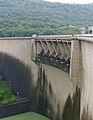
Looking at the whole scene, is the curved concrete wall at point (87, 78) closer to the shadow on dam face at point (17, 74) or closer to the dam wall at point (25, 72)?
the dam wall at point (25, 72)

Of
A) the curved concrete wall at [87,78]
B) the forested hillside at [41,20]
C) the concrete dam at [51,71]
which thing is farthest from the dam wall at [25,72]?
the forested hillside at [41,20]

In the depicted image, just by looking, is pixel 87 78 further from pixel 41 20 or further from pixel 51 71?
pixel 41 20

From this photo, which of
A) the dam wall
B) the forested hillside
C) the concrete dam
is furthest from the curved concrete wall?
the forested hillside

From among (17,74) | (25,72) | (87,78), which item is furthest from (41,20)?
(87,78)

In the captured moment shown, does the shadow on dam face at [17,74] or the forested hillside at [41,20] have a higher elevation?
the forested hillside at [41,20]

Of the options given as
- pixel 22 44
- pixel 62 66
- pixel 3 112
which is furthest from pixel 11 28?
pixel 62 66

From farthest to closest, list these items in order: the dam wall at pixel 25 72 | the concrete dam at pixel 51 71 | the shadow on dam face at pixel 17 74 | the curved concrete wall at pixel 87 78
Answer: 1. the shadow on dam face at pixel 17 74
2. the dam wall at pixel 25 72
3. the concrete dam at pixel 51 71
4. the curved concrete wall at pixel 87 78

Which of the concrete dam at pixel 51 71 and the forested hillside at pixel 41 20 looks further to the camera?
the forested hillside at pixel 41 20

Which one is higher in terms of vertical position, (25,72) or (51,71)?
(51,71)
